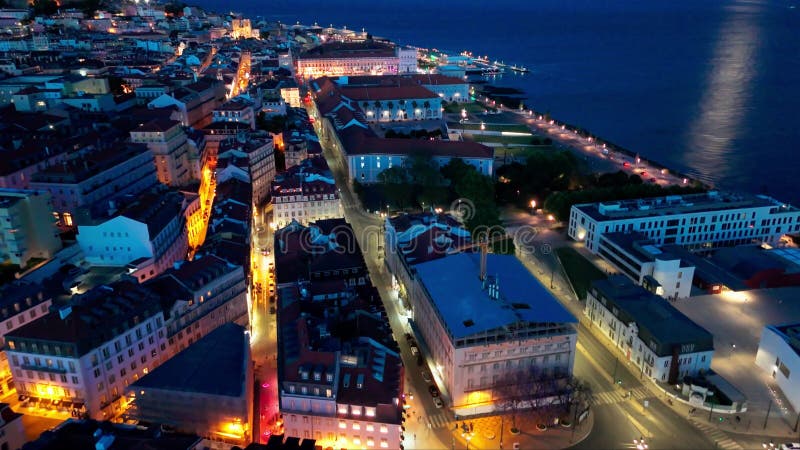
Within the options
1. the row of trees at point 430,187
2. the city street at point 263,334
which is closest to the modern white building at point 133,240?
the city street at point 263,334

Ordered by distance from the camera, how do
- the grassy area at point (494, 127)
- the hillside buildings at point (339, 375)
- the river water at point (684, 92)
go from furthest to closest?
the grassy area at point (494, 127) < the river water at point (684, 92) < the hillside buildings at point (339, 375)

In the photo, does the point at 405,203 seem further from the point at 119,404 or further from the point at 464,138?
the point at 119,404

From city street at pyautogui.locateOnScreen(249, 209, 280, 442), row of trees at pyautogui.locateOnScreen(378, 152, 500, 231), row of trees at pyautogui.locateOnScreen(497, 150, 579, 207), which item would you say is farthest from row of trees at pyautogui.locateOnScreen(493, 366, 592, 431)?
row of trees at pyautogui.locateOnScreen(497, 150, 579, 207)

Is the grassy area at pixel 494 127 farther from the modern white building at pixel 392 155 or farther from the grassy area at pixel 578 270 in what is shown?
the grassy area at pixel 578 270

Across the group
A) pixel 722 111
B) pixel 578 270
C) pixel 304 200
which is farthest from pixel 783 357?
pixel 722 111

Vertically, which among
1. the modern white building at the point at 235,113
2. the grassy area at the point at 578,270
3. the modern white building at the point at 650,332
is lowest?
the grassy area at the point at 578,270

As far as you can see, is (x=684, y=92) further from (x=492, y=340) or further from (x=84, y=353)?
(x=84, y=353)

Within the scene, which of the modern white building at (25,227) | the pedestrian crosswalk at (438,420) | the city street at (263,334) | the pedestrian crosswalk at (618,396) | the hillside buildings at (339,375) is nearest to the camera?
the hillside buildings at (339,375)
